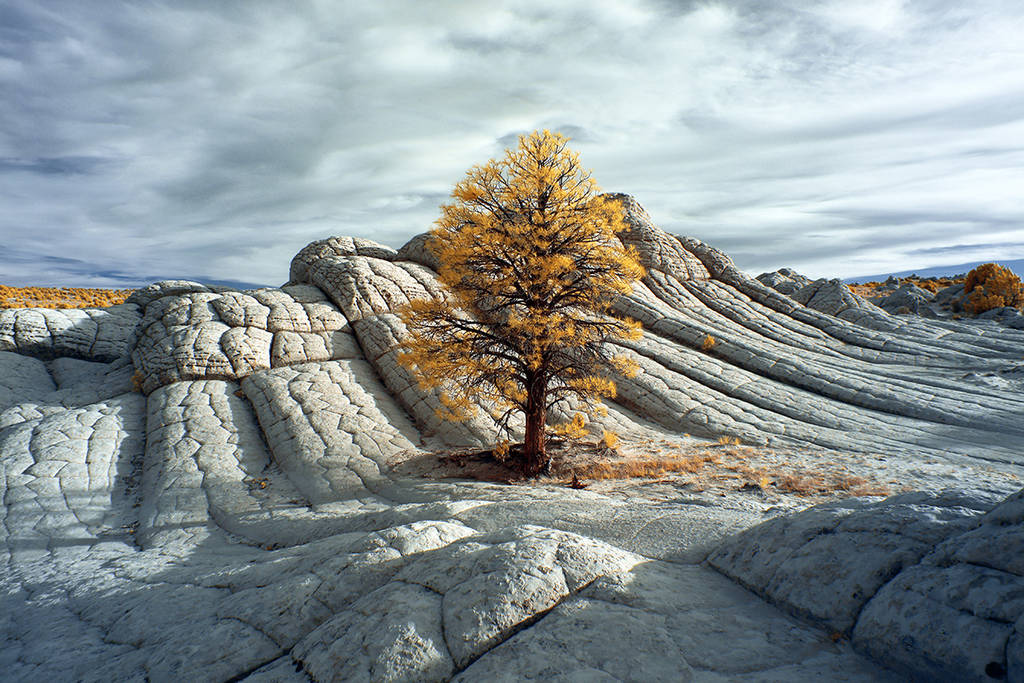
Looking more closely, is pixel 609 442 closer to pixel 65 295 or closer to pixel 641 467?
pixel 641 467

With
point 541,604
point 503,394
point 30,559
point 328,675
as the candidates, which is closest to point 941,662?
point 541,604

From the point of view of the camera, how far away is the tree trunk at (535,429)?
10.5 metres

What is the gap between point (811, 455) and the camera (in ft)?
36.4

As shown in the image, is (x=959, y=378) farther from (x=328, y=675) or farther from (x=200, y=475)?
(x=200, y=475)

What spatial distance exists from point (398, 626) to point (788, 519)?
3.33 m

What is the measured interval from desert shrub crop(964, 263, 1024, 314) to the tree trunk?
36153 mm

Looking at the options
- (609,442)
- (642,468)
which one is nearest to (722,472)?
(642,468)

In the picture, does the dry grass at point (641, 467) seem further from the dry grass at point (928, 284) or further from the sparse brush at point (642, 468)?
the dry grass at point (928, 284)

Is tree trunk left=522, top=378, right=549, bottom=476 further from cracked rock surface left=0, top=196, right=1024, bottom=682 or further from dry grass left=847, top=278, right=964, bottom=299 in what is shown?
dry grass left=847, top=278, right=964, bottom=299

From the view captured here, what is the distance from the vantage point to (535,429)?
10578 mm

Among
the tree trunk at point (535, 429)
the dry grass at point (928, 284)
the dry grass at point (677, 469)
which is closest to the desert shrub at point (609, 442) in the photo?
the dry grass at point (677, 469)

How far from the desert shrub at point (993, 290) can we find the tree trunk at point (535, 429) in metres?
36.2

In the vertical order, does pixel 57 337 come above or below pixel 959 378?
above

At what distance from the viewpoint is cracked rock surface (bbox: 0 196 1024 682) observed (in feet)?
10.1
